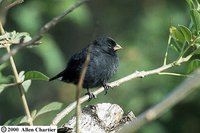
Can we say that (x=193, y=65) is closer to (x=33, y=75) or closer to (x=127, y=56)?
(x=33, y=75)

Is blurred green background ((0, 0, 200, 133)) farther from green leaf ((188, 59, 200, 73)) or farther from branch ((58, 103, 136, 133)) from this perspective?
branch ((58, 103, 136, 133))

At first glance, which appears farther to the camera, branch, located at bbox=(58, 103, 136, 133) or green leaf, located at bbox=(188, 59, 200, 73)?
green leaf, located at bbox=(188, 59, 200, 73)

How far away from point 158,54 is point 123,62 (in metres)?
0.66

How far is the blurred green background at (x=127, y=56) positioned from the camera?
7289 millimetres

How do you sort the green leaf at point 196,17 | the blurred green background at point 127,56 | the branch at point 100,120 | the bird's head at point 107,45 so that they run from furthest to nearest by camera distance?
the blurred green background at point 127,56
the bird's head at point 107,45
the green leaf at point 196,17
the branch at point 100,120

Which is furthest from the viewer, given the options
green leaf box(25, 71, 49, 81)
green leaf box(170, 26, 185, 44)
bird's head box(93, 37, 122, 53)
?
bird's head box(93, 37, 122, 53)

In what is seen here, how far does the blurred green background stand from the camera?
23.9ft

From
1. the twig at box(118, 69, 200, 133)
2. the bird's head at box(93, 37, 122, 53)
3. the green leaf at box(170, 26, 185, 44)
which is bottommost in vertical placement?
the bird's head at box(93, 37, 122, 53)

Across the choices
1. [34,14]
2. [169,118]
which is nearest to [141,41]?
[169,118]

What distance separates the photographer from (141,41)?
8406 millimetres

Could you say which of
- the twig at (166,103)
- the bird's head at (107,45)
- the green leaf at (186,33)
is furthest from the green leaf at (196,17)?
the bird's head at (107,45)

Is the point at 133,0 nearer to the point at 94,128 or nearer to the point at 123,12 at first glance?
the point at 123,12

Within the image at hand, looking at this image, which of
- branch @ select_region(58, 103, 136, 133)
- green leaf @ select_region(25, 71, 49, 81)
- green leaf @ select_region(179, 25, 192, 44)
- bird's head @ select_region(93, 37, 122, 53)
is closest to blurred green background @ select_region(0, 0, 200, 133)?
bird's head @ select_region(93, 37, 122, 53)

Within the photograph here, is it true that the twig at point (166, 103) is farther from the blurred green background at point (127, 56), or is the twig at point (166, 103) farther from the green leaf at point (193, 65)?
the blurred green background at point (127, 56)
